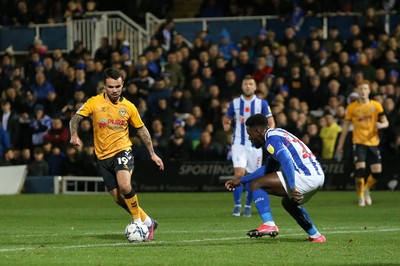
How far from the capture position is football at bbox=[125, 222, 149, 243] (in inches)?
547

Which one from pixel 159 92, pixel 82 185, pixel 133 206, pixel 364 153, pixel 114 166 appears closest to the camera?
pixel 133 206

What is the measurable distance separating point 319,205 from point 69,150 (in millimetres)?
9015

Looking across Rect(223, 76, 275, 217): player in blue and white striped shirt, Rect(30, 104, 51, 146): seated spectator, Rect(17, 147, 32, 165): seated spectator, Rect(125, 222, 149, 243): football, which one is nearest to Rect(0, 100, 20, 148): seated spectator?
Rect(30, 104, 51, 146): seated spectator

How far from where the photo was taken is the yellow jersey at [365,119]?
2253 centimetres

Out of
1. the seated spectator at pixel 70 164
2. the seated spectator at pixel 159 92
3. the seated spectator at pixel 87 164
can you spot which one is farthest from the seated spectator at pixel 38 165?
the seated spectator at pixel 159 92

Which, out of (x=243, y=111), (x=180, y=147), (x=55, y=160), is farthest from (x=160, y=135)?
(x=243, y=111)

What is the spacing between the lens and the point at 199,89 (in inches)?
1182

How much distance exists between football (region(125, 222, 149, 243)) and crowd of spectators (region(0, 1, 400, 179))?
44.5ft

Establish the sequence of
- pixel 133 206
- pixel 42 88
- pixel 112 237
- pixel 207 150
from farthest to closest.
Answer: pixel 42 88, pixel 207 150, pixel 112 237, pixel 133 206

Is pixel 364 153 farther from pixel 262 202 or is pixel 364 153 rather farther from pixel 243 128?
pixel 262 202

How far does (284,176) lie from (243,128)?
259 inches

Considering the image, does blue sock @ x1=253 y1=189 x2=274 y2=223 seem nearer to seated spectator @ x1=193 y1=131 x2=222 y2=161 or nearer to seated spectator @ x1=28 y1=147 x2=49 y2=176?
seated spectator @ x1=193 y1=131 x2=222 y2=161

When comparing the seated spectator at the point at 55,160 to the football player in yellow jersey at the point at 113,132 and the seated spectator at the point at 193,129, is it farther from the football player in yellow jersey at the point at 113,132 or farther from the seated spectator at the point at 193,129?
the football player in yellow jersey at the point at 113,132

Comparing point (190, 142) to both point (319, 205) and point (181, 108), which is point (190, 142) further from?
point (319, 205)
